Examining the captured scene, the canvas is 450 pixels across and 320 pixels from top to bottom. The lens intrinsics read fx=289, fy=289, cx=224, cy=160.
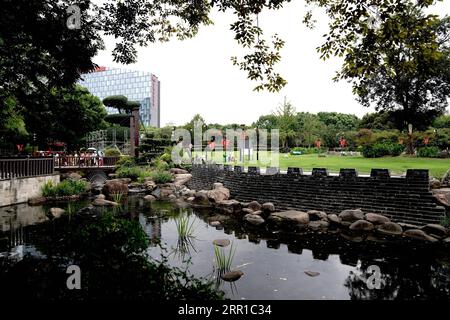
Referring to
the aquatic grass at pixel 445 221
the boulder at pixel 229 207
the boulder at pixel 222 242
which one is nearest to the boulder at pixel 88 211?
the boulder at pixel 229 207

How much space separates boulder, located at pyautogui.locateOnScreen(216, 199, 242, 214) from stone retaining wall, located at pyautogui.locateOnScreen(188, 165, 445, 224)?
1012mm

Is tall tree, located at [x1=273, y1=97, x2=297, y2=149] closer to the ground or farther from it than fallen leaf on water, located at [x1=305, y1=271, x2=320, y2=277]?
farther from it

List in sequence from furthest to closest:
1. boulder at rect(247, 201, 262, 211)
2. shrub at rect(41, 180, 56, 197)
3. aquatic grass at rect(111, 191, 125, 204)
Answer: aquatic grass at rect(111, 191, 125, 204) < shrub at rect(41, 180, 56, 197) < boulder at rect(247, 201, 262, 211)

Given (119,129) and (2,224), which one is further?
(119,129)

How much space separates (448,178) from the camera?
1162 cm

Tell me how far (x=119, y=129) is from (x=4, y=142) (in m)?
19.5

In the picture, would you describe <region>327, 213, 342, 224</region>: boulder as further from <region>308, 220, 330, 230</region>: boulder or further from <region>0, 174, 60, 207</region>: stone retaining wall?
<region>0, 174, 60, 207</region>: stone retaining wall

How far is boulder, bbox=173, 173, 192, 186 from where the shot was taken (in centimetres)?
1989

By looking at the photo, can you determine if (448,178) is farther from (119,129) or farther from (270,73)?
(119,129)

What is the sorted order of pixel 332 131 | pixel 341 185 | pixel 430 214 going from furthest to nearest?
pixel 332 131 → pixel 341 185 → pixel 430 214

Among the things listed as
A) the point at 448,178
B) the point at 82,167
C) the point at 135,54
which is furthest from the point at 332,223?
the point at 82,167

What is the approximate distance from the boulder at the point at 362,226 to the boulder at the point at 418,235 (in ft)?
3.26

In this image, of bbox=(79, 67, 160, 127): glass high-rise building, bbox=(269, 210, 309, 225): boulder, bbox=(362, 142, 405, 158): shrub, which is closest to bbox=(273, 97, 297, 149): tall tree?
bbox=(362, 142, 405, 158): shrub

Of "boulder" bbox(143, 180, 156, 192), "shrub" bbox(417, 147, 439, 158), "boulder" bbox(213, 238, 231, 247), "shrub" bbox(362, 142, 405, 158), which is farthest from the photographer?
"shrub" bbox(362, 142, 405, 158)
